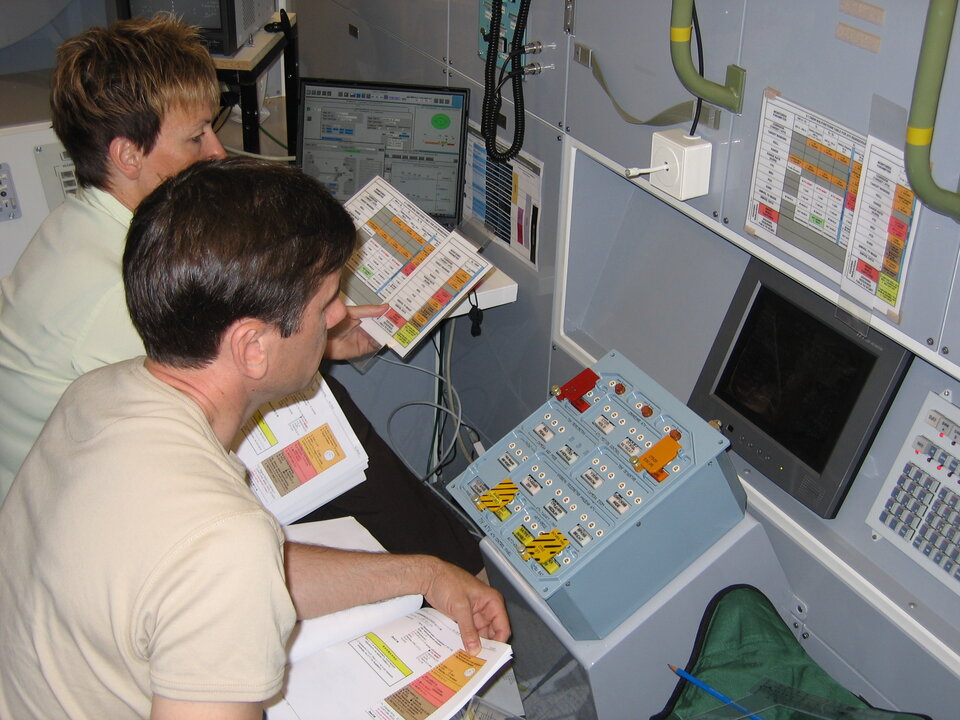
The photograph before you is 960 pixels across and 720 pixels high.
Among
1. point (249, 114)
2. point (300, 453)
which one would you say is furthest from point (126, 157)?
point (249, 114)

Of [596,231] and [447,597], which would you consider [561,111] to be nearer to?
[596,231]

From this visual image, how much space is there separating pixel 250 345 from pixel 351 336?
0.92 m

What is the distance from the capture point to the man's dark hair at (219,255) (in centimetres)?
105

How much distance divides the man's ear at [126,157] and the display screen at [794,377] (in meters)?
1.08

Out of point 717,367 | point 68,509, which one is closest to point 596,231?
point 717,367

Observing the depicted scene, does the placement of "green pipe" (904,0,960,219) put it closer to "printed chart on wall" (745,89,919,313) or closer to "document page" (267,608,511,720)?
"printed chart on wall" (745,89,919,313)

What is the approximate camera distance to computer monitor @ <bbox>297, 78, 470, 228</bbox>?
7.66 ft

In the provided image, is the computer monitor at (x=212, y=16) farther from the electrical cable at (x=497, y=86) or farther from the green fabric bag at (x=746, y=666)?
the green fabric bag at (x=746, y=666)

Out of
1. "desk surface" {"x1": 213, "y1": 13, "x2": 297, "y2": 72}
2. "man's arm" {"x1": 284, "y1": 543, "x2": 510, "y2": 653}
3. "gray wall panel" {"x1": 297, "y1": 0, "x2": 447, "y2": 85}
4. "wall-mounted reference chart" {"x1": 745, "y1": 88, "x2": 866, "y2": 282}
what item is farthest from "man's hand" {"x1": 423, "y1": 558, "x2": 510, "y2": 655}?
"desk surface" {"x1": 213, "y1": 13, "x2": 297, "y2": 72}

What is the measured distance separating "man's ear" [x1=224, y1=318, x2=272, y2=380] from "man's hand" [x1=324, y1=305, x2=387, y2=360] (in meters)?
0.82

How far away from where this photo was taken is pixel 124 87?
1.59 meters

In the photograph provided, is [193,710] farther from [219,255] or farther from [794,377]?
[794,377]

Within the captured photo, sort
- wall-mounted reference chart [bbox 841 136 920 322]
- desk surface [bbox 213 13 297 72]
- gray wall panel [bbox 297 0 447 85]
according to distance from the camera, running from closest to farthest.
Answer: wall-mounted reference chart [bbox 841 136 920 322], gray wall panel [bbox 297 0 447 85], desk surface [bbox 213 13 297 72]

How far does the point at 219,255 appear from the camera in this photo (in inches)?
41.4
